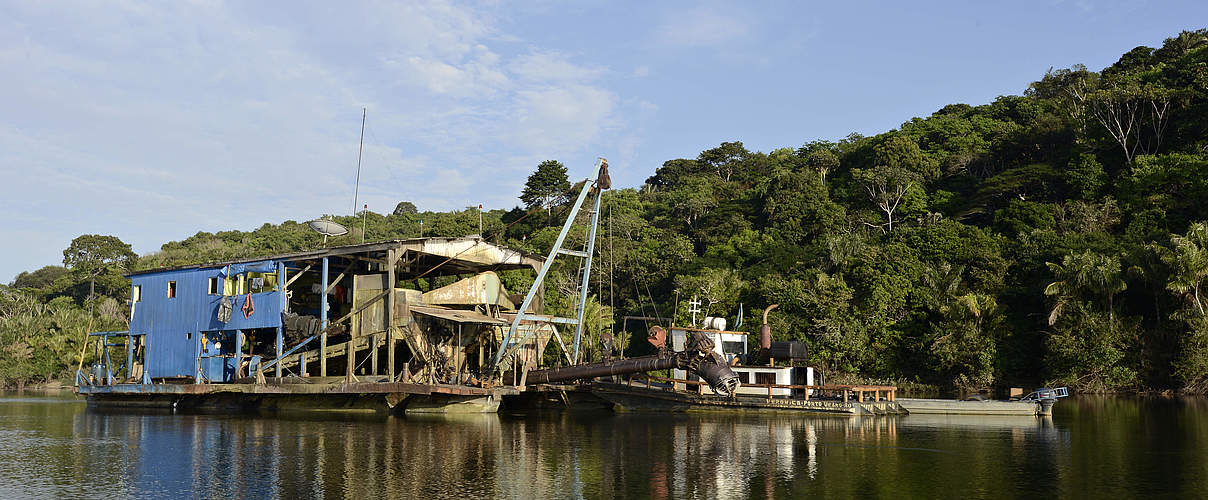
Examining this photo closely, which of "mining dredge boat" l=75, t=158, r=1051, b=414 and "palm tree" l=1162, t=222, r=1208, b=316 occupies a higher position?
"palm tree" l=1162, t=222, r=1208, b=316

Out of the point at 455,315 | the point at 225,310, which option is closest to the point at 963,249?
the point at 455,315

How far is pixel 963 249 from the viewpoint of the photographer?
2178 inches

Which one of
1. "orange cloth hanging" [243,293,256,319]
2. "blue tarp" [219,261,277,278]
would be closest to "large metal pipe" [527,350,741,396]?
"blue tarp" [219,261,277,278]

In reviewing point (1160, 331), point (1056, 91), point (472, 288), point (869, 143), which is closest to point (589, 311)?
point (472, 288)

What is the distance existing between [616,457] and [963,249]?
1595 inches

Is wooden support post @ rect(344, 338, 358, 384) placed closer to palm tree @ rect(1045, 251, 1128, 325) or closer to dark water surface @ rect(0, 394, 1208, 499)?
dark water surface @ rect(0, 394, 1208, 499)

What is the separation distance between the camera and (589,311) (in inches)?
2506

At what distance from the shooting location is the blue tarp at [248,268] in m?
39.0

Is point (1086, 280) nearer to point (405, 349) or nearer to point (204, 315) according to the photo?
point (405, 349)

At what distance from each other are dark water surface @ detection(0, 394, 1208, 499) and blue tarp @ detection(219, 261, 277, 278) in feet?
24.6

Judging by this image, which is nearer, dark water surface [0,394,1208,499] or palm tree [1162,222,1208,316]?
dark water surface [0,394,1208,499]

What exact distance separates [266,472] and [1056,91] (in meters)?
91.9

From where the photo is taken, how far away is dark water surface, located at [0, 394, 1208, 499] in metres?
17.5

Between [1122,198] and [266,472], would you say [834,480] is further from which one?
[1122,198]
